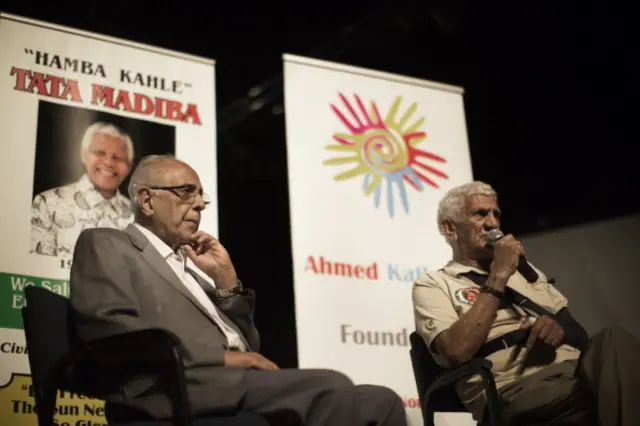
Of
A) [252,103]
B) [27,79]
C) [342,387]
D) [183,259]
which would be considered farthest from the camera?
[252,103]

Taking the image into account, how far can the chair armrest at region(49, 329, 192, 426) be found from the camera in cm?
196

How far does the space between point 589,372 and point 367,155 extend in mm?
2144

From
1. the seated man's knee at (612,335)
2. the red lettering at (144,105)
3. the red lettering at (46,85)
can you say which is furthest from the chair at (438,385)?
the red lettering at (46,85)

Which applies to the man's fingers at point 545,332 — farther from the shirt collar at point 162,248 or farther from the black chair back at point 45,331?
the black chair back at point 45,331

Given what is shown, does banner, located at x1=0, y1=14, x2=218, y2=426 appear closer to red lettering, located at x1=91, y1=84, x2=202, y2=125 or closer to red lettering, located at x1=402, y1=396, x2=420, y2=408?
red lettering, located at x1=91, y1=84, x2=202, y2=125

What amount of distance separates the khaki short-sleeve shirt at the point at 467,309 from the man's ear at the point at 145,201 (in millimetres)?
1025

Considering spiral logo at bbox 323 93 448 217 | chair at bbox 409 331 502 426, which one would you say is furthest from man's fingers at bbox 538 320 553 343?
spiral logo at bbox 323 93 448 217

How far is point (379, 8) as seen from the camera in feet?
18.2

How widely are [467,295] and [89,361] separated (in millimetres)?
1393

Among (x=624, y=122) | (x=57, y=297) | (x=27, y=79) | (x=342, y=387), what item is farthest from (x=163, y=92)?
(x=624, y=122)

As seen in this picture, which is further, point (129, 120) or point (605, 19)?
point (605, 19)

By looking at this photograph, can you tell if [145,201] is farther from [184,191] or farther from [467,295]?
[467,295]

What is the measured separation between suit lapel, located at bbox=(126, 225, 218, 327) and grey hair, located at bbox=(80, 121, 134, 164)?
4.00 feet

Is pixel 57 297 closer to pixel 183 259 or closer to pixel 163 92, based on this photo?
pixel 183 259
